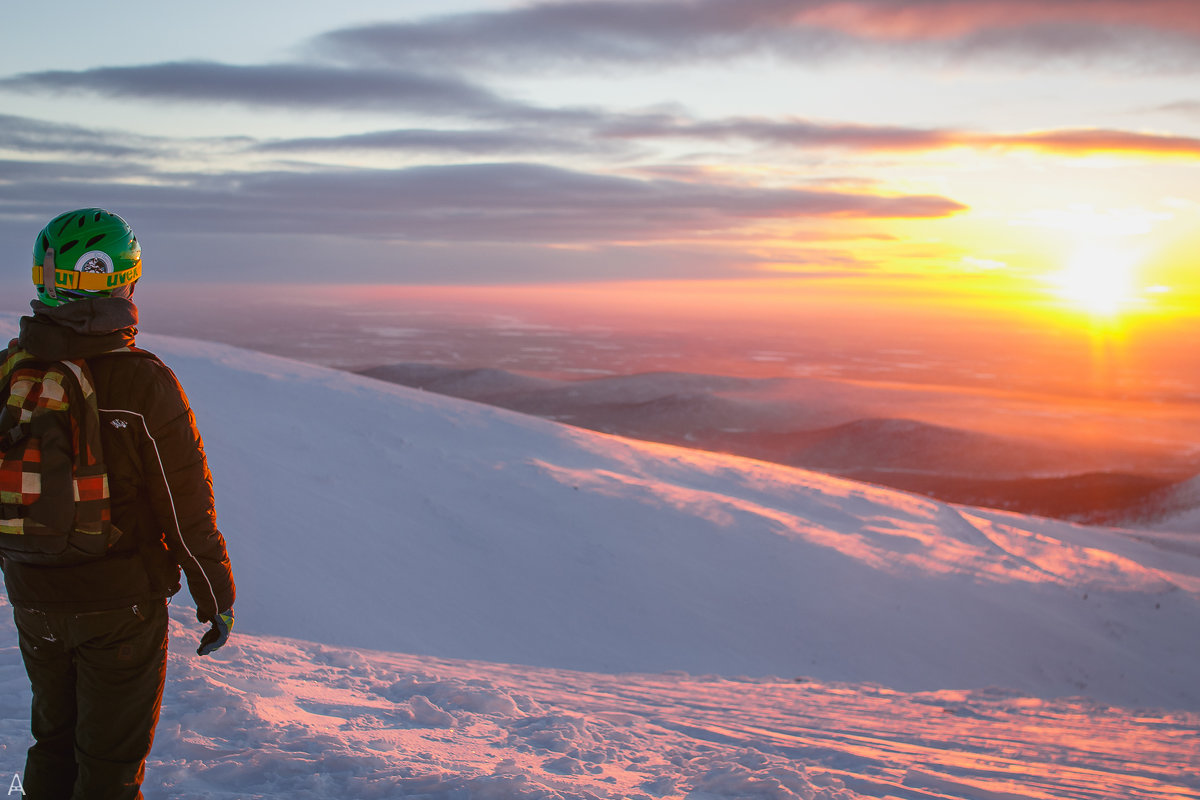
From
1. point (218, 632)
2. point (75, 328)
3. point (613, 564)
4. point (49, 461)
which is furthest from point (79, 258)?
point (613, 564)

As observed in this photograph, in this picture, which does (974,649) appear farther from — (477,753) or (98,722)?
(98,722)

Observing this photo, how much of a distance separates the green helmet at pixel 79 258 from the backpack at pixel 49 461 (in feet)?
0.84

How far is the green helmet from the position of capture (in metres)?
2.53

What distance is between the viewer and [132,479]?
2.55 m

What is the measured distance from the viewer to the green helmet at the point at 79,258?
2.53 meters

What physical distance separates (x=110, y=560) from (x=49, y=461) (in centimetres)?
37

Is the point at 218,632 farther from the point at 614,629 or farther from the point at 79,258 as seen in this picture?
the point at 614,629

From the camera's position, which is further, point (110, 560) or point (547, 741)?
point (547, 741)

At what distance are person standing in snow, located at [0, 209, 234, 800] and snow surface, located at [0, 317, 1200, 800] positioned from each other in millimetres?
1077

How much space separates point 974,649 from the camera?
10.6m

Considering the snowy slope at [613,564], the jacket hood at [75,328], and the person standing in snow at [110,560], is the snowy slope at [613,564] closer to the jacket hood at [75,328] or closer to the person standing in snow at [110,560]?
the person standing in snow at [110,560]

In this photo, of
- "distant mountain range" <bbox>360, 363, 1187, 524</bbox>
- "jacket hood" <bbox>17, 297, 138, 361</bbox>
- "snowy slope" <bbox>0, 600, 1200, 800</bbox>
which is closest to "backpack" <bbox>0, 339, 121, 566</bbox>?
"jacket hood" <bbox>17, 297, 138, 361</bbox>

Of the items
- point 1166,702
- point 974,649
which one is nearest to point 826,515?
point 974,649

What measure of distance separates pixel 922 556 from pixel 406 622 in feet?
29.6
